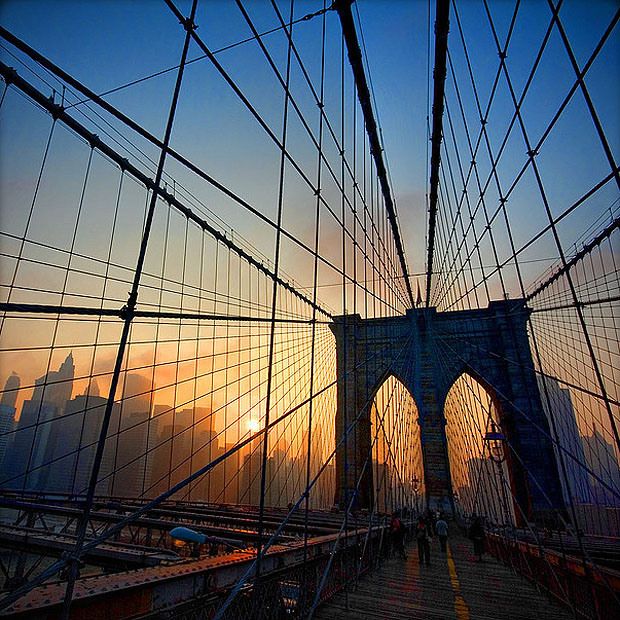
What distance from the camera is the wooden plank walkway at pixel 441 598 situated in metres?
3.11

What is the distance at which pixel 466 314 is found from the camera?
1823 centimetres

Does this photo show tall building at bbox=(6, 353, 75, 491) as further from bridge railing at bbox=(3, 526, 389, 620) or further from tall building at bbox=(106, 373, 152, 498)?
bridge railing at bbox=(3, 526, 389, 620)

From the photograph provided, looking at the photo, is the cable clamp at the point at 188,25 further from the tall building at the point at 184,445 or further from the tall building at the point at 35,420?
the tall building at the point at 184,445

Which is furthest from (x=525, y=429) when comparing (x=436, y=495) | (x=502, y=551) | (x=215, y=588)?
(x=215, y=588)

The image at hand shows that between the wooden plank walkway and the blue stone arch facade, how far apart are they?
8556mm

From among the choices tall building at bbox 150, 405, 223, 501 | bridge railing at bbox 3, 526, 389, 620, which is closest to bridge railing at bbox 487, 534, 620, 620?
bridge railing at bbox 3, 526, 389, 620

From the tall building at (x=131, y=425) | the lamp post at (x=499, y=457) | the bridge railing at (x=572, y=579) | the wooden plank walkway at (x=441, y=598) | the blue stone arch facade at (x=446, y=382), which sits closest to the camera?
the wooden plank walkway at (x=441, y=598)

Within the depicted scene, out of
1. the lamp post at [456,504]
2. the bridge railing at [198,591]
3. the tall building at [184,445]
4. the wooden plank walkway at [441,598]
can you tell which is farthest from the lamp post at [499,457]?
the lamp post at [456,504]

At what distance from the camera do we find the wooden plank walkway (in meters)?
3.11

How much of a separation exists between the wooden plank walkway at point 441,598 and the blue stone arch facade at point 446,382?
8.56m

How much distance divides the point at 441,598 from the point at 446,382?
608 inches

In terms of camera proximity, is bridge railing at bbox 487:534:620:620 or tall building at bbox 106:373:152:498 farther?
tall building at bbox 106:373:152:498

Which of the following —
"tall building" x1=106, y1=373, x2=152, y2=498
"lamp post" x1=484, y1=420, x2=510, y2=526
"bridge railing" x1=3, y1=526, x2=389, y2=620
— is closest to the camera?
"bridge railing" x1=3, y1=526, x2=389, y2=620

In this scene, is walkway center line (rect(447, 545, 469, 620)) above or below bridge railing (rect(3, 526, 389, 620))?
below
